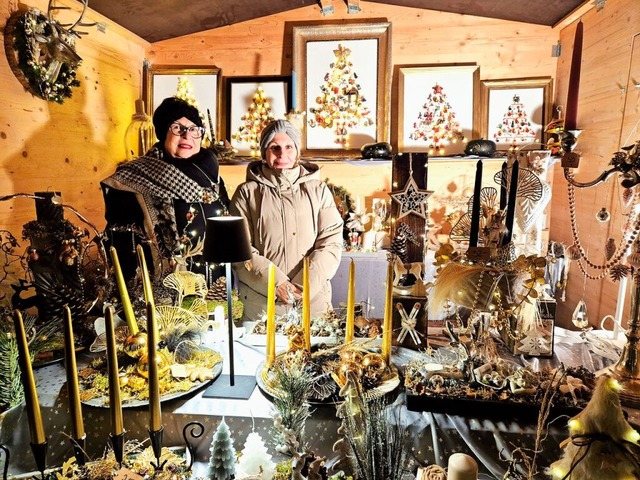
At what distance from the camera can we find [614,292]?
1910 millimetres

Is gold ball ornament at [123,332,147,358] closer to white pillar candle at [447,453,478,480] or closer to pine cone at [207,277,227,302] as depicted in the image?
pine cone at [207,277,227,302]

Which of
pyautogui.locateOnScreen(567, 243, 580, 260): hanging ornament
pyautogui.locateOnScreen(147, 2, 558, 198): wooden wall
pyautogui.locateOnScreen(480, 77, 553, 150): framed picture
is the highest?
pyautogui.locateOnScreen(147, 2, 558, 198): wooden wall

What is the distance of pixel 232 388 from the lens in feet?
3.35

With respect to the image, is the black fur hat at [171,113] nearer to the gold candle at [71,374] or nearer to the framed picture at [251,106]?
the framed picture at [251,106]

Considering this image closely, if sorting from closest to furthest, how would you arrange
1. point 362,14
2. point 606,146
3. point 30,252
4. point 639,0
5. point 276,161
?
point 30,252 < point 639,0 < point 276,161 < point 606,146 < point 362,14

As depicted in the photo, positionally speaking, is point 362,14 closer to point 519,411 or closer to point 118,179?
point 118,179

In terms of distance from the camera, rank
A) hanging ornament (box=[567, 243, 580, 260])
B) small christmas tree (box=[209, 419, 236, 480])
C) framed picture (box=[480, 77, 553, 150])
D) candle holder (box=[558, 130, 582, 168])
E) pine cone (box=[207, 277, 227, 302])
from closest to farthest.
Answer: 1. small christmas tree (box=[209, 419, 236, 480])
2. candle holder (box=[558, 130, 582, 168])
3. hanging ornament (box=[567, 243, 580, 260])
4. pine cone (box=[207, 277, 227, 302])
5. framed picture (box=[480, 77, 553, 150])

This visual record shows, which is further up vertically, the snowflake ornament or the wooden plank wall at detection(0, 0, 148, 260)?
the wooden plank wall at detection(0, 0, 148, 260)

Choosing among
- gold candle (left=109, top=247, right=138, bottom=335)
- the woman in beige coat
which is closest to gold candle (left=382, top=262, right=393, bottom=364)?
gold candle (left=109, top=247, right=138, bottom=335)

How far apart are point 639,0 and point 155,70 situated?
10.1 feet

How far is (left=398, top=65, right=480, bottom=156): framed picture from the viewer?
2949mm

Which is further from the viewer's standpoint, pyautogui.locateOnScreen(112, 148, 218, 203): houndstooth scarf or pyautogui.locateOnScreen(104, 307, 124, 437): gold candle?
pyautogui.locateOnScreen(112, 148, 218, 203): houndstooth scarf

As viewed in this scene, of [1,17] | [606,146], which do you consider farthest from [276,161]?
[606,146]

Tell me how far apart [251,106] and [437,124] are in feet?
4.67
